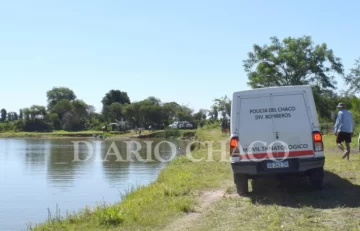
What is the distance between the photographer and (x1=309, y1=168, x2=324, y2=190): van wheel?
9.78m

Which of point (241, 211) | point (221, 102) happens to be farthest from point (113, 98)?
point (241, 211)

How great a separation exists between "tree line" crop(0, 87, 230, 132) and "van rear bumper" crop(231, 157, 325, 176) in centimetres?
7825

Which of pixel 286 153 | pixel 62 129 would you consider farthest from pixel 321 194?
pixel 62 129

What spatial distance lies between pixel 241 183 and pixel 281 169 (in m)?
1.01

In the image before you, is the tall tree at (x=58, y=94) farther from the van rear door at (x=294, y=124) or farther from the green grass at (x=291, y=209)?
the van rear door at (x=294, y=124)

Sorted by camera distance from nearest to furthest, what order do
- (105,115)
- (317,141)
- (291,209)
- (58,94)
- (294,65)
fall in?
(291,209), (317,141), (294,65), (105,115), (58,94)

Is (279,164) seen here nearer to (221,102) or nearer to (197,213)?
(197,213)

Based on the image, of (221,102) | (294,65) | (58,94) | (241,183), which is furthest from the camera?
(58,94)

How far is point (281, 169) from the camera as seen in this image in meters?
9.52

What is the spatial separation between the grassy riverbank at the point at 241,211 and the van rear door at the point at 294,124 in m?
0.99

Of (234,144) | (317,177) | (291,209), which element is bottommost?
(291,209)

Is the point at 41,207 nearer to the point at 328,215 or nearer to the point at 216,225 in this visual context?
the point at 216,225

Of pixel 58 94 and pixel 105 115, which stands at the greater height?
pixel 58 94

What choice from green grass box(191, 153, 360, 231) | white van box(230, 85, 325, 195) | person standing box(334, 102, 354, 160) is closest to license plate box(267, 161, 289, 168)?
white van box(230, 85, 325, 195)
